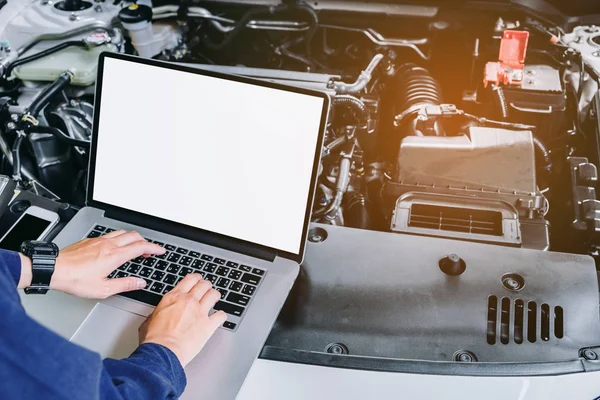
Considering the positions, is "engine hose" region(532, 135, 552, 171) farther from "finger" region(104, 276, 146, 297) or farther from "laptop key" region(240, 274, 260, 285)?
"finger" region(104, 276, 146, 297)

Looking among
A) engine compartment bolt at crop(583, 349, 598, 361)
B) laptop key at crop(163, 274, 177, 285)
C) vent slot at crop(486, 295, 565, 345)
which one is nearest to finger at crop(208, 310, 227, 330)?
laptop key at crop(163, 274, 177, 285)

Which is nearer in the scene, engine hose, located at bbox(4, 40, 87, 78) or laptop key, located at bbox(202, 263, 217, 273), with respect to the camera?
laptop key, located at bbox(202, 263, 217, 273)

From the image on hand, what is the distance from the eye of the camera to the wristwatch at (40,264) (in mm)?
821

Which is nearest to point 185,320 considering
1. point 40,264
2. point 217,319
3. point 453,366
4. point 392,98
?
point 217,319

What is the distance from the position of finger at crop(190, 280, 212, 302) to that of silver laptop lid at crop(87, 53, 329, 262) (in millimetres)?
93

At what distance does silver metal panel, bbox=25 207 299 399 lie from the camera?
720 millimetres

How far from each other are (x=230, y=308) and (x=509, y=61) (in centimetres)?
87

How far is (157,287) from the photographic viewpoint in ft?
2.81

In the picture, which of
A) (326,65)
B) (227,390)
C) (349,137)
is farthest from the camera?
(326,65)

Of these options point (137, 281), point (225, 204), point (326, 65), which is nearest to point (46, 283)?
point (137, 281)

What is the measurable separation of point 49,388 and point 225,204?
431mm

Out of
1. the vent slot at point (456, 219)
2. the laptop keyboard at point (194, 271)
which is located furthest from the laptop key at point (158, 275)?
the vent slot at point (456, 219)

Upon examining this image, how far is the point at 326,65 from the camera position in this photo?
1515 mm

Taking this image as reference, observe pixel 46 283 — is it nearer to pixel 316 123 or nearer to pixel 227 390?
pixel 227 390
